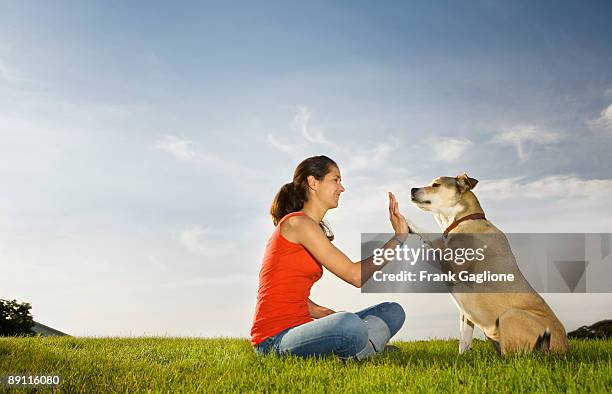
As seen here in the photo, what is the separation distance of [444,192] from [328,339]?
2.97 metres

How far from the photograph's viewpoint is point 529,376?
470 centimetres

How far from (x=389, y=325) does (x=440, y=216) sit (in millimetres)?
1923

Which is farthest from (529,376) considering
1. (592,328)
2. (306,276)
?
(592,328)

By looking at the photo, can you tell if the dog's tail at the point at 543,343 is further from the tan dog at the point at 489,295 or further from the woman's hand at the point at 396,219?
the woman's hand at the point at 396,219

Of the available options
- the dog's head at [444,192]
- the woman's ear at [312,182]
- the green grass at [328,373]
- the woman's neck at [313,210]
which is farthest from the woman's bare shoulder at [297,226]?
the dog's head at [444,192]

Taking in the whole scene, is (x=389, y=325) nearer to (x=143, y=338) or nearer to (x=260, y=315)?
(x=260, y=315)

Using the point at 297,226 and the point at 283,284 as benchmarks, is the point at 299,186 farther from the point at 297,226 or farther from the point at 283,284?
the point at 283,284

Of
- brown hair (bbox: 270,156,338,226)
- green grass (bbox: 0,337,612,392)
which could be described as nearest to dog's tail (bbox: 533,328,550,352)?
green grass (bbox: 0,337,612,392)

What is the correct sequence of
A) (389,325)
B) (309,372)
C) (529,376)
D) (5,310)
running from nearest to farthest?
(529,376) < (309,372) < (389,325) < (5,310)

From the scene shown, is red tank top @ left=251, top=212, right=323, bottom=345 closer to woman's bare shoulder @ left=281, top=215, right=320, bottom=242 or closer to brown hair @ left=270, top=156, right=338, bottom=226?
woman's bare shoulder @ left=281, top=215, right=320, bottom=242

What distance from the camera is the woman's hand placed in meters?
5.69

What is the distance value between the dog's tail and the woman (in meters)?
1.63

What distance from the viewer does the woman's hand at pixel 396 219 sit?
224 inches

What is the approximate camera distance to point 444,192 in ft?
24.3
